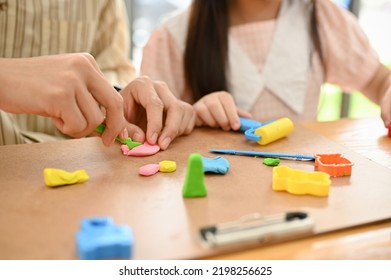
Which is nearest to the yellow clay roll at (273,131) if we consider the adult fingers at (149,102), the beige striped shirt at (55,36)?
the adult fingers at (149,102)

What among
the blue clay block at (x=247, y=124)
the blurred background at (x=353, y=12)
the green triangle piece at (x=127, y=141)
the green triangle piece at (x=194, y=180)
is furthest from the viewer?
the blurred background at (x=353, y=12)

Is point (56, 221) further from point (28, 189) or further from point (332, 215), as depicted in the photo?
point (332, 215)

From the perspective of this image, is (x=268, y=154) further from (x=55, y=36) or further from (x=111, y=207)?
(x=55, y=36)

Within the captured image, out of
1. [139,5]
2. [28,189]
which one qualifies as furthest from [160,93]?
[139,5]

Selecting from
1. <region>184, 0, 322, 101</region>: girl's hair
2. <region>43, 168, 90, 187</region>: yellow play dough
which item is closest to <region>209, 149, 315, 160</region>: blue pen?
<region>43, 168, 90, 187</region>: yellow play dough

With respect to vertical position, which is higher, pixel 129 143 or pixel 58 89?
pixel 58 89

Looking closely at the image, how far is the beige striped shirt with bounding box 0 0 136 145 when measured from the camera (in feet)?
3.28

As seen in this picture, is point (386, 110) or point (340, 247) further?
point (386, 110)

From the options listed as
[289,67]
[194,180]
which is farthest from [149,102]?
[289,67]

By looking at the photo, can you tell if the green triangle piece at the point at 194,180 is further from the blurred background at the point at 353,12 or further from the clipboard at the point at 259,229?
the blurred background at the point at 353,12

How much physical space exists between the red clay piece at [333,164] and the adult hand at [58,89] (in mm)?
295

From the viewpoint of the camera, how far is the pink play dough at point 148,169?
2.00 ft

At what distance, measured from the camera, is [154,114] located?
29.5 inches

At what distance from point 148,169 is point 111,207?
112 millimetres
